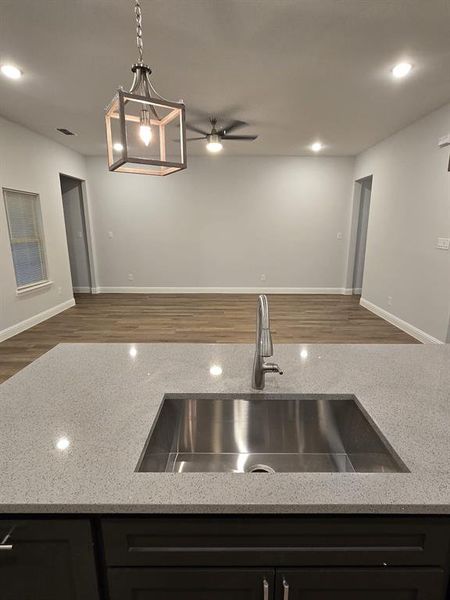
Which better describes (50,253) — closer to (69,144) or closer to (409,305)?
(69,144)

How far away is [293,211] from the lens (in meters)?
6.30

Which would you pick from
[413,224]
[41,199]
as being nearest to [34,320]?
[41,199]

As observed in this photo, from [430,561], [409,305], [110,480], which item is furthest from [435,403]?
[409,305]

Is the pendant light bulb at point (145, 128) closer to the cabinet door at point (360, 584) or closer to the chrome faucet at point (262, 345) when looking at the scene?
the chrome faucet at point (262, 345)

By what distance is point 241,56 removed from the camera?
2.48m

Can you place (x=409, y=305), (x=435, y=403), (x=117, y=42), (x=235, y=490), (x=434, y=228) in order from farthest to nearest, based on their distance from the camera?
1. (x=409, y=305)
2. (x=434, y=228)
3. (x=117, y=42)
4. (x=435, y=403)
5. (x=235, y=490)

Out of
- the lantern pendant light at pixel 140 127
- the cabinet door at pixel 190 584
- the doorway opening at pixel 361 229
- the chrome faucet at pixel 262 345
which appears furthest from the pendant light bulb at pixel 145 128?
the doorway opening at pixel 361 229

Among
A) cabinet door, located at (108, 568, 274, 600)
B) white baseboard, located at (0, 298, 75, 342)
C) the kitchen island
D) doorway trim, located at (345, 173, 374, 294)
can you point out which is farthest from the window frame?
doorway trim, located at (345, 173, 374, 294)

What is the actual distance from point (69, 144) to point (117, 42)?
11.4 ft

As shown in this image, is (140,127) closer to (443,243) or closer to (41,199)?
(443,243)

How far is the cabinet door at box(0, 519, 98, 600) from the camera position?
0.69 m

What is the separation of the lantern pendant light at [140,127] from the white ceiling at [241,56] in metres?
1.24

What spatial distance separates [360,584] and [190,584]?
38 cm

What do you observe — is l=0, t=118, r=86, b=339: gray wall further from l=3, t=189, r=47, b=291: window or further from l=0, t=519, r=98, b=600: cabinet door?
l=0, t=519, r=98, b=600: cabinet door
